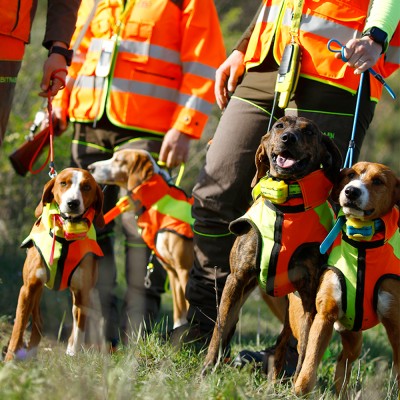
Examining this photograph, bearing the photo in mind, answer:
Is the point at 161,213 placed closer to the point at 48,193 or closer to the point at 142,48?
the point at 142,48

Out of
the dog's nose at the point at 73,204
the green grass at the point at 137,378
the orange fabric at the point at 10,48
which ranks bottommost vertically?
the green grass at the point at 137,378

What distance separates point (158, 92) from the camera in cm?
636

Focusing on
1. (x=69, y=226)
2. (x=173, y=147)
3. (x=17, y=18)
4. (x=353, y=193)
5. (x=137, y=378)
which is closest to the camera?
(x=137, y=378)

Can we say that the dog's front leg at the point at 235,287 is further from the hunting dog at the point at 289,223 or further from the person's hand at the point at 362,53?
the person's hand at the point at 362,53

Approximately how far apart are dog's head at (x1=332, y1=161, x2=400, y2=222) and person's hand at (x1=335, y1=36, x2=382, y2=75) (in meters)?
0.47

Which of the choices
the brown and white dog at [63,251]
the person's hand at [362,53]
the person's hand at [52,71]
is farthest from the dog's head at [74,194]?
the person's hand at [362,53]

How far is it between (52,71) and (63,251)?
1.07 meters

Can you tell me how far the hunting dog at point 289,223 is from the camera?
4156mm

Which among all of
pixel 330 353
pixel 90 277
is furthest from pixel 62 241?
pixel 330 353

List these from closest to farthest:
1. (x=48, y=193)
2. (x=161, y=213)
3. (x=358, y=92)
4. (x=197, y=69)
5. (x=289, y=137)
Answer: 1. (x=289, y=137)
2. (x=358, y=92)
3. (x=48, y=193)
4. (x=197, y=69)
5. (x=161, y=213)

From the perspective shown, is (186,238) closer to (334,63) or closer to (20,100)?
(334,63)

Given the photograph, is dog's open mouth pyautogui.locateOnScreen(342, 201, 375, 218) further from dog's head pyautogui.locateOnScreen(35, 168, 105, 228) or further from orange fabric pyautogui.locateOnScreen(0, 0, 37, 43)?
orange fabric pyautogui.locateOnScreen(0, 0, 37, 43)

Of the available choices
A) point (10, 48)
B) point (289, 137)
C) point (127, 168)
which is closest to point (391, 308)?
point (289, 137)

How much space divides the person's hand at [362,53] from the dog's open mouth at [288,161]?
501 millimetres
